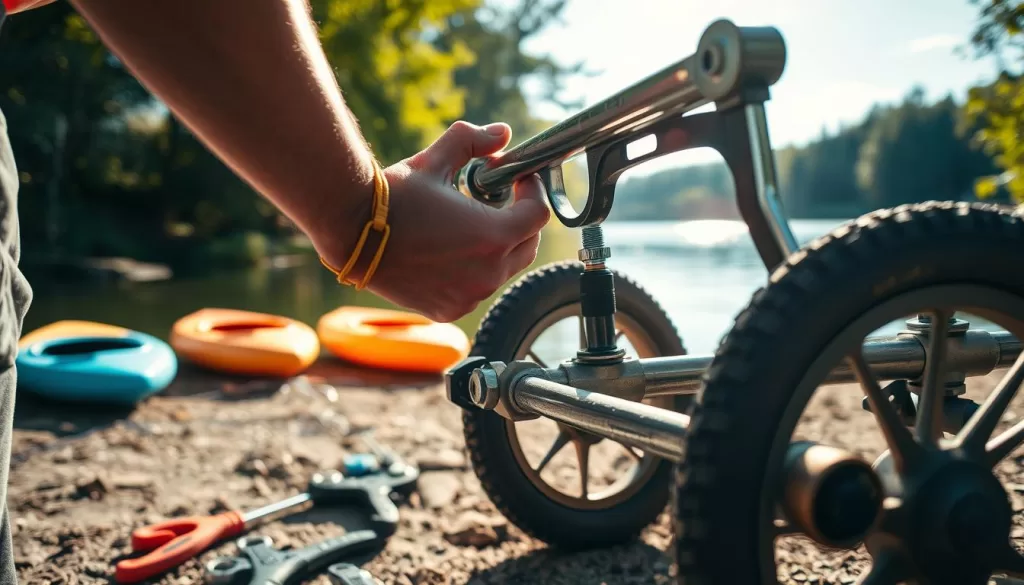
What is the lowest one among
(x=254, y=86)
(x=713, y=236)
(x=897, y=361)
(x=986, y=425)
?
(x=986, y=425)

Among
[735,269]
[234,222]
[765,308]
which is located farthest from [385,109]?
[765,308]

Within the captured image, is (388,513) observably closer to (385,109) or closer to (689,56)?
(689,56)

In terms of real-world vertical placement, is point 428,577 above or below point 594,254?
below

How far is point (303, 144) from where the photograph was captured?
1.02 metres

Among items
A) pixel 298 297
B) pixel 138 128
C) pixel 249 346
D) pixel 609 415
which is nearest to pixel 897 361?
pixel 609 415

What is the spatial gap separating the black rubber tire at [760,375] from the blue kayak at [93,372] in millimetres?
3593

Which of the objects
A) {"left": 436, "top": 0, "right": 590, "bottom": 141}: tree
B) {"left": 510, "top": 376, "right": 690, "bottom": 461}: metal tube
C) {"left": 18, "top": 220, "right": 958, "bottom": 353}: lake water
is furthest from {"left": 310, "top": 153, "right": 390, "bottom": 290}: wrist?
{"left": 436, "top": 0, "right": 590, "bottom": 141}: tree

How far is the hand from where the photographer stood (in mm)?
1216

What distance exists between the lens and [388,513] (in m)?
2.26

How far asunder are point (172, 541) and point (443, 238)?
138cm

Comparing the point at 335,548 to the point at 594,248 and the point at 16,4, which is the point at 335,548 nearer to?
the point at 594,248

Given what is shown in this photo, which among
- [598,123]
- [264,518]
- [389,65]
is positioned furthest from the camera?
[389,65]

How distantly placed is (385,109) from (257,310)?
1073cm

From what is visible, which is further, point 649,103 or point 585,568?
point 585,568
